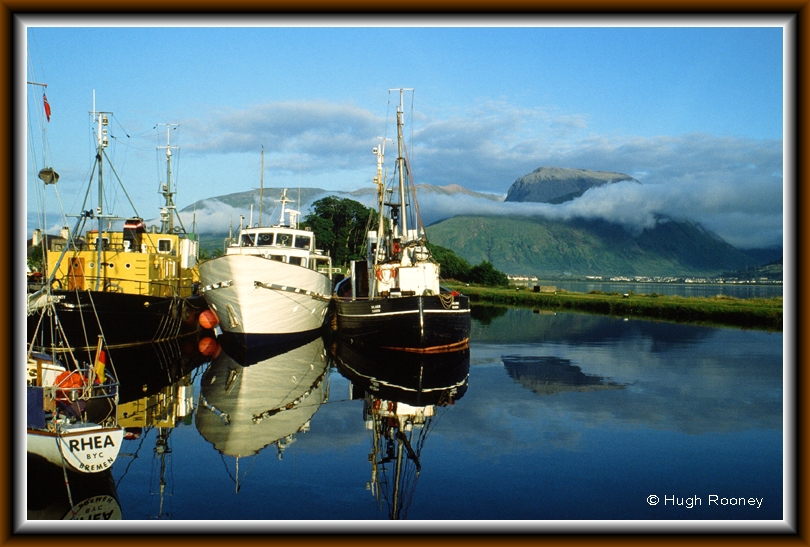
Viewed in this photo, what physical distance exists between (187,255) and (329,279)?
7.90 metres

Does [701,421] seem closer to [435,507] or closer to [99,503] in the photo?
[435,507]

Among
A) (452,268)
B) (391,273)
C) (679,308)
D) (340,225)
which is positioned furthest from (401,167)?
(452,268)

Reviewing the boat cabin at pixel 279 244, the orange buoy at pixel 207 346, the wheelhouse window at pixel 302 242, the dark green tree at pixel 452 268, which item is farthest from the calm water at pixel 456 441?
the dark green tree at pixel 452 268

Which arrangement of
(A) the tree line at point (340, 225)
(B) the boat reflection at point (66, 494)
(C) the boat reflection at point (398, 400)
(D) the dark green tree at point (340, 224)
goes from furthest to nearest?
(D) the dark green tree at point (340, 224) → (A) the tree line at point (340, 225) → (C) the boat reflection at point (398, 400) → (B) the boat reflection at point (66, 494)

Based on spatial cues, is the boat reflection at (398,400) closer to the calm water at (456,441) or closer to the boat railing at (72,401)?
the calm water at (456,441)

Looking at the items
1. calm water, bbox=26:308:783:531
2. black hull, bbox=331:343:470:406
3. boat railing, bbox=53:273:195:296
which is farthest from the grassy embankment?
boat railing, bbox=53:273:195:296

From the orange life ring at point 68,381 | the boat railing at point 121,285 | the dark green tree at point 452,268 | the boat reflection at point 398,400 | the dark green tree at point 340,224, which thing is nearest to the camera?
the boat reflection at point 398,400

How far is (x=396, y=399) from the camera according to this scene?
19.9 m

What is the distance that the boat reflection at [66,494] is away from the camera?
10336 mm

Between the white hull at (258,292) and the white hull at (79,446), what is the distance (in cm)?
1712

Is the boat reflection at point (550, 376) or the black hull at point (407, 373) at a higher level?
the black hull at point (407, 373)
